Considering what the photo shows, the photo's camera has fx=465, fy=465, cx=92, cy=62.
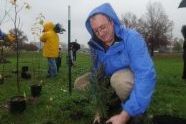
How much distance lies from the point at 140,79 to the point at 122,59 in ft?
1.07

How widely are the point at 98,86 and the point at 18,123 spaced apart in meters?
3.33

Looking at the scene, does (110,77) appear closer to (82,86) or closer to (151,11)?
(82,86)

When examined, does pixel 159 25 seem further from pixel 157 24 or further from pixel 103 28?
pixel 103 28

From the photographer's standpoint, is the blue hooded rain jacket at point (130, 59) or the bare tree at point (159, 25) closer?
the blue hooded rain jacket at point (130, 59)

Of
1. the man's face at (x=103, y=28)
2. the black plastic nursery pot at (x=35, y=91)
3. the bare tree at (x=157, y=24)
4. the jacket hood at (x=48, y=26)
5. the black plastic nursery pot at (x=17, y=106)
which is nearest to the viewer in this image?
the man's face at (x=103, y=28)

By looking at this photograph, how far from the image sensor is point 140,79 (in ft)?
10.4

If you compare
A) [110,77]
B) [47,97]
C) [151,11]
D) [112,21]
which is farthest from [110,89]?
[151,11]

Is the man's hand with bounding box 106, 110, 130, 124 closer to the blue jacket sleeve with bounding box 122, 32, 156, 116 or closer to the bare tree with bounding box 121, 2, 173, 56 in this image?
the blue jacket sleeve with bounding box 122, 32, 156, 116

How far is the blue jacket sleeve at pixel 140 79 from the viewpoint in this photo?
124 inches

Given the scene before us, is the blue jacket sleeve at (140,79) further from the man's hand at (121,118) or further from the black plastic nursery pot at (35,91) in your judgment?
the black plastic nursery pot at (35,91)

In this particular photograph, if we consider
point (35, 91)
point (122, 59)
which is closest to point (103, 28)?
point (122, 59)

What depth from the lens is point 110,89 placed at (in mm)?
3604

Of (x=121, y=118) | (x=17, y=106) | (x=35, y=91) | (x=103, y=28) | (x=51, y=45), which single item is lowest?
(x=17, y=106)

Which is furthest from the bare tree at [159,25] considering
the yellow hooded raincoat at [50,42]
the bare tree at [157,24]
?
the yellow hooded raincoat at [50,42]
